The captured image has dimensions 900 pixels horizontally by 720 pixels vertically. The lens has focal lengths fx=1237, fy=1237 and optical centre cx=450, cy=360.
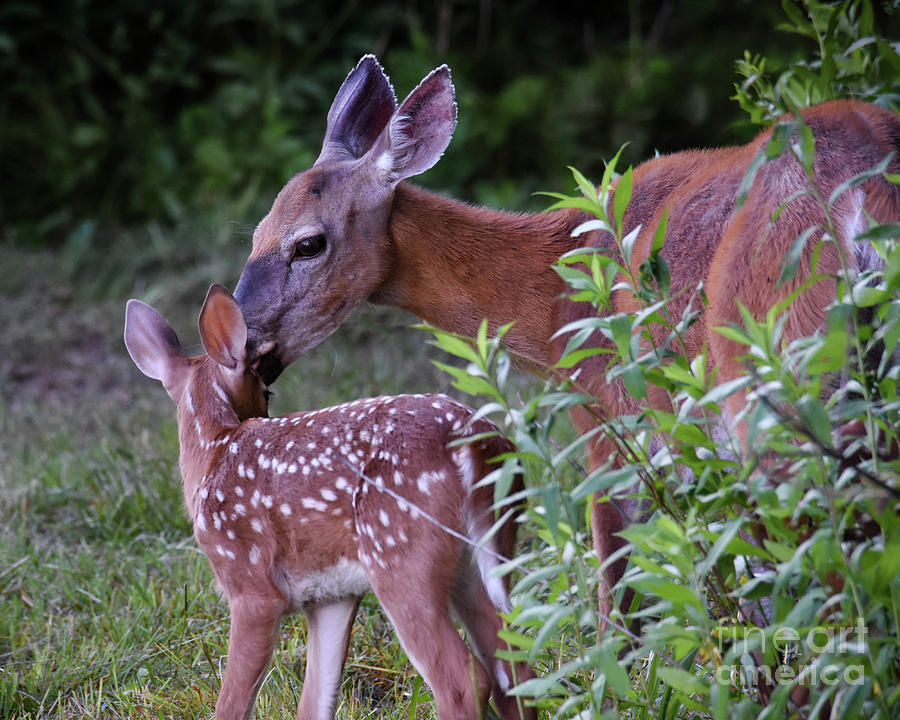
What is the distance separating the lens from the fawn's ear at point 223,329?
11.3ft

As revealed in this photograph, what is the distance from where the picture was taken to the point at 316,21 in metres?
9.27

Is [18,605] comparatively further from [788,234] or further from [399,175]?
Answer: [788,234]

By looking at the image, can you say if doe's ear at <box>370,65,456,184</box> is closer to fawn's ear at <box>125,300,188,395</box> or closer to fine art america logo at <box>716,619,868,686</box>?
fawn's ear at <box>125,300,188,395</box>

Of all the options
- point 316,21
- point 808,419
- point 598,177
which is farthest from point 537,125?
point 808,419

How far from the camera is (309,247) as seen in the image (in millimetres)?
3885

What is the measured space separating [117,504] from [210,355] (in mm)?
1356

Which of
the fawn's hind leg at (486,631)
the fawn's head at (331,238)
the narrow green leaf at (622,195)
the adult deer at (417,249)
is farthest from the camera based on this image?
the fawn's head at (331,238)

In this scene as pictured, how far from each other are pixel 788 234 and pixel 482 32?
7.28 m

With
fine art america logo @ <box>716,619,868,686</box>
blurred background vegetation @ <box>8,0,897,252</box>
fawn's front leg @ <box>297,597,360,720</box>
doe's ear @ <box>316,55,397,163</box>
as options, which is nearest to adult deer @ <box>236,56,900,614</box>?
doe's ear @ <box>316,55,397,163</box>

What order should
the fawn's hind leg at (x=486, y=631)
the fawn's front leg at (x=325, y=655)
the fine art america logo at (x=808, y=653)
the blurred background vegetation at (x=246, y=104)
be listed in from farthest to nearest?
the blurred background vegetation at (x=246, y=104)
the fawn's front leg at (x=325, y=655)
the fawn's hind leg at (x=486, y=631)
the fine art america logo at (x=808, y=653)

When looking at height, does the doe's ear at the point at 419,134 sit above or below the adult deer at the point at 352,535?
above

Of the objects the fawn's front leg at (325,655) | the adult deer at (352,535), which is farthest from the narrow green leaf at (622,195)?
the fawn's front leg at (325,655)

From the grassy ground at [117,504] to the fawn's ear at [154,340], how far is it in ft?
2.27

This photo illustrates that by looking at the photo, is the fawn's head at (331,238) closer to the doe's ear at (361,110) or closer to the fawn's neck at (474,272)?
the fawn's neck at (474,272)
